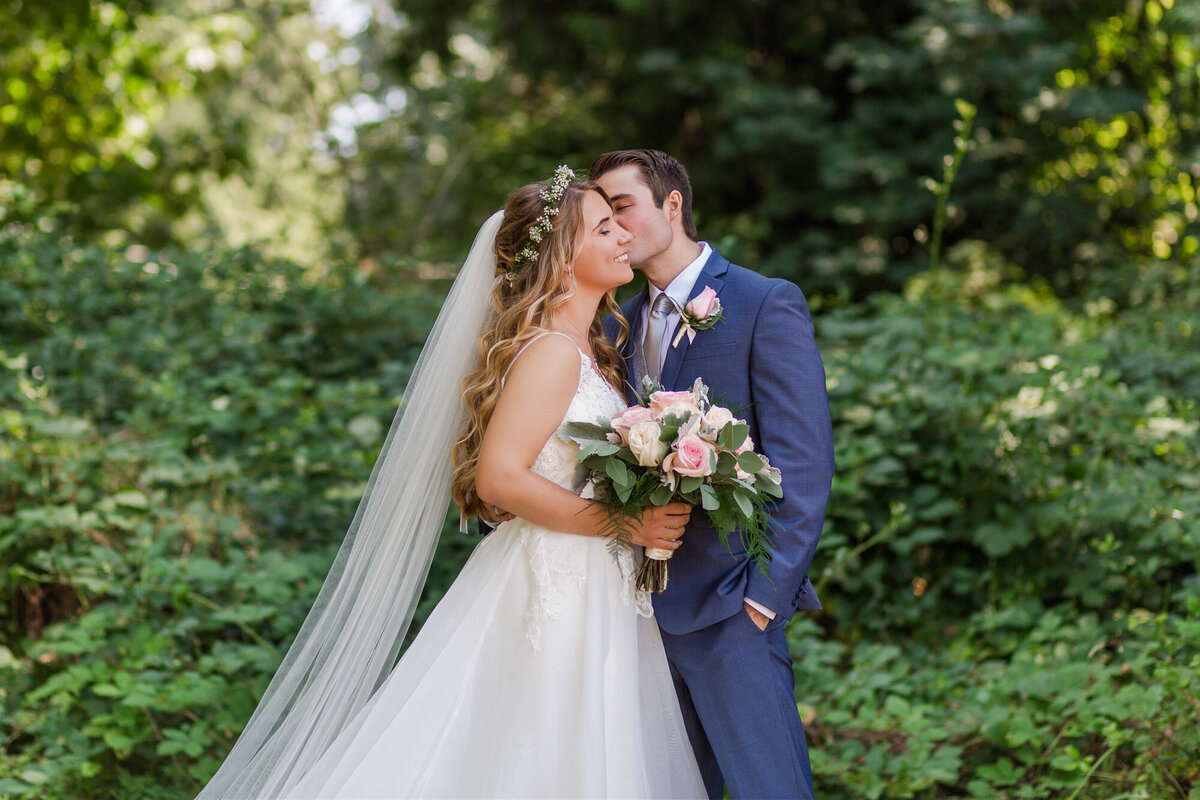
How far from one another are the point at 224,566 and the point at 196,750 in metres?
1.22

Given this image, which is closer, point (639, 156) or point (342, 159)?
point (639, 156)

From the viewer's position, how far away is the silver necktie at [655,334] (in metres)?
2.94

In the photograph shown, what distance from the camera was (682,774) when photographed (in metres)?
2.50

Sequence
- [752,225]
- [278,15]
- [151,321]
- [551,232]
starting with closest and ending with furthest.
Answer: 1. [551,232]
2. [151,321]
3. [752,225]
4. [278,15]

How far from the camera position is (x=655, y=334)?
118 inches

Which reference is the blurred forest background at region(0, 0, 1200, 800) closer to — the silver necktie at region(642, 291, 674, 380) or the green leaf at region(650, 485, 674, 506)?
the silver necktie at region(642, 291, 674, 380)

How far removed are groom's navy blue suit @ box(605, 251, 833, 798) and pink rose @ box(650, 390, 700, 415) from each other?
184 millimetres

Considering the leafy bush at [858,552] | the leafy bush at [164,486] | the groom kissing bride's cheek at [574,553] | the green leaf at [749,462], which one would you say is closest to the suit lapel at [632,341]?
the groom kissing bride's cheek at [574,553]

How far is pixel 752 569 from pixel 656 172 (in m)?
1.29

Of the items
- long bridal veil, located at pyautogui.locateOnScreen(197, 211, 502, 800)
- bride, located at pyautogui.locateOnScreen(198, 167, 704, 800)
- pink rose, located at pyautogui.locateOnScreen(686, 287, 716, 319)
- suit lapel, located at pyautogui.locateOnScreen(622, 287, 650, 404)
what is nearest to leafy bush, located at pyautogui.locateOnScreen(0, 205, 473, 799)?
long bridal veil, located at pyautogui.locateOnScreen(197, 211, 502, 800)

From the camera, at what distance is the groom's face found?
2.94 metres

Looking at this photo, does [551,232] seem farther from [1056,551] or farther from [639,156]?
[1056,551]

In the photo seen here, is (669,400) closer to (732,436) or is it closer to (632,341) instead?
(732,436)

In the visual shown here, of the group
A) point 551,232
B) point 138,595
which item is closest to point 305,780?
point 551,232
